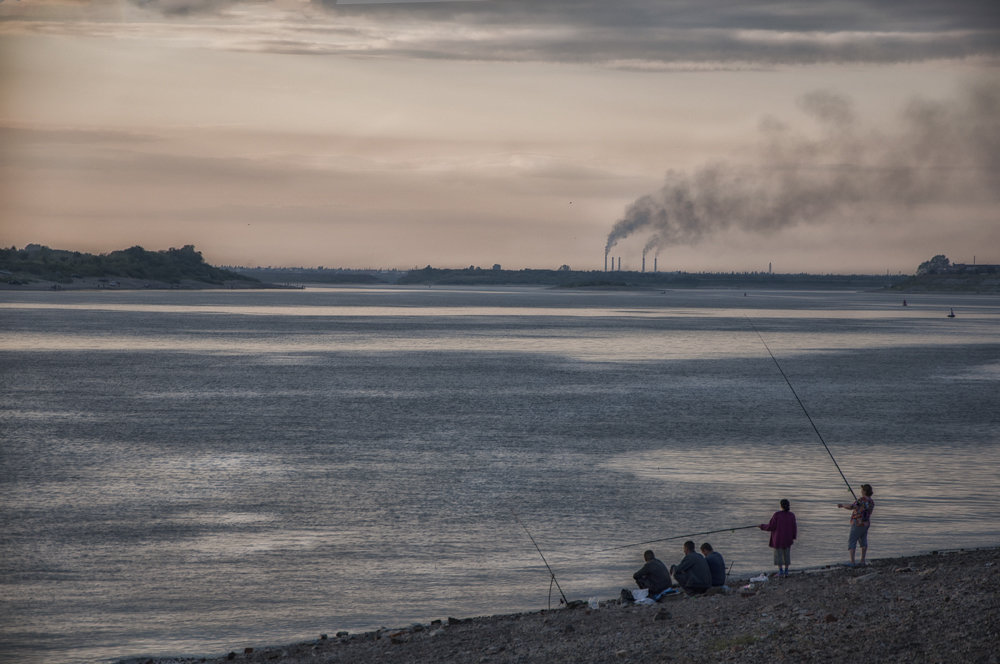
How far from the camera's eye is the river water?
570 inches

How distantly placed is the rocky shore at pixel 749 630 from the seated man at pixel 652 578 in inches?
12.9

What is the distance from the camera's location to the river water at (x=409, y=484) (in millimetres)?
14469

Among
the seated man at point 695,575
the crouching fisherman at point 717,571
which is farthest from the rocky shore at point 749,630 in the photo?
the crouching fisherman at point 717,571

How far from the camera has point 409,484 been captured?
22.0 m

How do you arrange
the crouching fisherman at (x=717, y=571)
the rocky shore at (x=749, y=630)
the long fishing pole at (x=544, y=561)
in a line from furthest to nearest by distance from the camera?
the long fishing pole at (x=544, y=561), the crouching fisherman at (x=717, y=571), the rocky shore at (x=749, y=630)

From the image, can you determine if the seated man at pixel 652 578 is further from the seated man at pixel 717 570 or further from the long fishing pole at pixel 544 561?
the long fishing pole at pixel 544 561

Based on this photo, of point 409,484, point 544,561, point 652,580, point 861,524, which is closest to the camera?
point 652,580

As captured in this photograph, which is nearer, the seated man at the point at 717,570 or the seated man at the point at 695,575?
the seated man at the point at 695,575

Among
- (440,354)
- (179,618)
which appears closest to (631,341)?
(440,354)

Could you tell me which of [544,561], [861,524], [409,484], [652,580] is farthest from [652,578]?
[409,484]

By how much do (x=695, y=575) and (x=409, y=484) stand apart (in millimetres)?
9285

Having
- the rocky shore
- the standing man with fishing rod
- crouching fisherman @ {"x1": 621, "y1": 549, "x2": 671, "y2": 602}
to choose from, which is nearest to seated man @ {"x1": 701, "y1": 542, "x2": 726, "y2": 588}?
the rocky shore

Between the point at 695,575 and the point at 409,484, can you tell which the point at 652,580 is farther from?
the point at 409,484

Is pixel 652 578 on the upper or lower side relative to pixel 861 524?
lower
